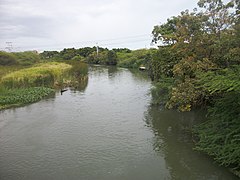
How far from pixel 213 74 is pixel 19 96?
610 inches

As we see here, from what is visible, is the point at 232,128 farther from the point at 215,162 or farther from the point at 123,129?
the point at 123,129

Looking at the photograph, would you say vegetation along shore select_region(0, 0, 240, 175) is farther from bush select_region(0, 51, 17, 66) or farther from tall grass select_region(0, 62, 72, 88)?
bush select_region(0, 51, 17, 66)

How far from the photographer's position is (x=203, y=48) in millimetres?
12391

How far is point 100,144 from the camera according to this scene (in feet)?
38.7

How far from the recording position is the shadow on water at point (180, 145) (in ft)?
29.7

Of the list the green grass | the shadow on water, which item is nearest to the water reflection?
the green grass

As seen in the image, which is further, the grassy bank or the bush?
the bush

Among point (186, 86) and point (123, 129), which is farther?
point (123, 129)

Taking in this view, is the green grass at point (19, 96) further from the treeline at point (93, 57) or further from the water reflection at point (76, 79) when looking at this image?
the treeline at point (93, 57)

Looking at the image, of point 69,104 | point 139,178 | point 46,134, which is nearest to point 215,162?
point 139,178

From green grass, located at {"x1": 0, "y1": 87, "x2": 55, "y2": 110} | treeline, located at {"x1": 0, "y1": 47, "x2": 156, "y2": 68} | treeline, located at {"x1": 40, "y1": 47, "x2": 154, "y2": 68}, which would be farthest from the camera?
treeline, located at {"x1": 40, "y1": 47, "x2": 154, "y2": 68}

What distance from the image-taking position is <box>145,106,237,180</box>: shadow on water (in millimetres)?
9047

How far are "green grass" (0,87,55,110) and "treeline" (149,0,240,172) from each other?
1081cm

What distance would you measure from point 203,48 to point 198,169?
568 centimetres
